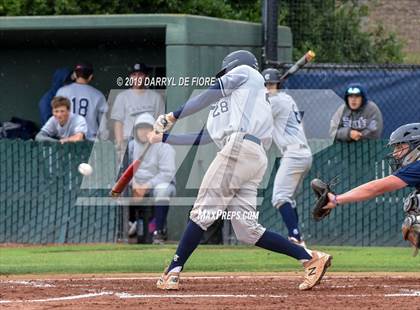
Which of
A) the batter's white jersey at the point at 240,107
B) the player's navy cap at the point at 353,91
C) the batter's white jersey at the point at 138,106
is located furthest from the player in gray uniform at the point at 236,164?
the batter's white jersey at the point at 138,106

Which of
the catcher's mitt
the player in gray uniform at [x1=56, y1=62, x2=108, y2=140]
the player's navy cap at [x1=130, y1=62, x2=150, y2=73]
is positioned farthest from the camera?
the player in gray uniform at [x1=56, y1=62, x2=108, y2=140]

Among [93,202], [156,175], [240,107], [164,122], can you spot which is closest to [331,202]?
[240,107]

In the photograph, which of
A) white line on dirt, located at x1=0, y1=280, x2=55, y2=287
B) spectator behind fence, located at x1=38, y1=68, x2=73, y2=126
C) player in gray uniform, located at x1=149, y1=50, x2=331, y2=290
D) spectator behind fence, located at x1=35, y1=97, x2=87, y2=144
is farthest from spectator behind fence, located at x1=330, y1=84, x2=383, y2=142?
white line on dirt, located at x1=0, y1=280, x2=55, y2=287

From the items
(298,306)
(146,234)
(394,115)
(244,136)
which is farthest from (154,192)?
(298,306)

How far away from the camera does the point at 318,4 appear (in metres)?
15.1

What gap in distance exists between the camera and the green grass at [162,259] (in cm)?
1073

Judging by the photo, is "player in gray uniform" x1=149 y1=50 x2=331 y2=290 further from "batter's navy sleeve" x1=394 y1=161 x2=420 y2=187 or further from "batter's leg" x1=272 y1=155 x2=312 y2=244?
"batter's leg" x1=272 y1=155 x2=312 y2=244

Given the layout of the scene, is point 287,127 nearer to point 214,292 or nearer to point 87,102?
point 87,102

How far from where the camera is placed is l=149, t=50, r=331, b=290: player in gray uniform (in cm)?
860

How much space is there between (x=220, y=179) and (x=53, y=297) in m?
1.56

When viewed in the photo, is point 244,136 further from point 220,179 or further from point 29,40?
point 29,40

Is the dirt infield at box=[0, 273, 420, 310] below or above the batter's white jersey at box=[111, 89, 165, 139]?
below

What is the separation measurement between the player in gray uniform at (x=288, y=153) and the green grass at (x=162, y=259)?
51 cm

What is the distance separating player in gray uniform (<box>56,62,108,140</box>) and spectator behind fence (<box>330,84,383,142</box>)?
9.94ft
